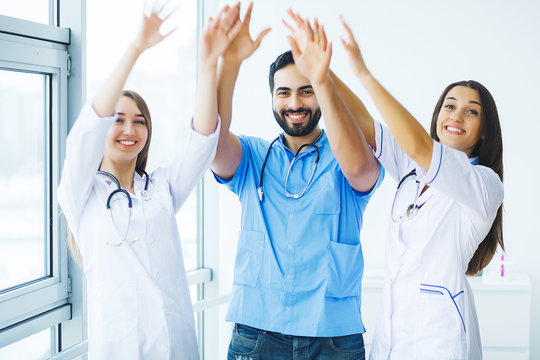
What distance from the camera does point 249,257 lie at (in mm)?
1813

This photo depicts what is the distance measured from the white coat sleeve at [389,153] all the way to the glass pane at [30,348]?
1807 millimetres

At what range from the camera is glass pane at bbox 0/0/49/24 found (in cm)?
222

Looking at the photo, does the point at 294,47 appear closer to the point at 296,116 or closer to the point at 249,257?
the point at 296,116

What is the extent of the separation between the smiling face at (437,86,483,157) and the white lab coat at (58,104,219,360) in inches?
28.4

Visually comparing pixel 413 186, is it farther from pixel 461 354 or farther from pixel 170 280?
pixel 170 280

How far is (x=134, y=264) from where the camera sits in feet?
4.79

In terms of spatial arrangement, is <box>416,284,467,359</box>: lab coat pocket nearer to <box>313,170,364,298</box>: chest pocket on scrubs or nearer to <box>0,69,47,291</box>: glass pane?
<box>313,170,364,298</box>: chest pocket on scrubs

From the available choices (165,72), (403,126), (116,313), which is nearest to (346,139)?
(403,126)

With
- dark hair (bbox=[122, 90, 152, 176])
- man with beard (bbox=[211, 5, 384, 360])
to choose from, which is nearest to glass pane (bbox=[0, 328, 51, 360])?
man with beard (bbox=[211, 5, 384, 360])

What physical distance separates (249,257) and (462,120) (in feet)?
2.66

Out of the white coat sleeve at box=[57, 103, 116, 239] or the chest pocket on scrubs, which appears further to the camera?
the chest pocket on scrubs

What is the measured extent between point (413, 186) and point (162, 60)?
2168 mm

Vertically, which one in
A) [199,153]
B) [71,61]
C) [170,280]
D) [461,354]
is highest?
[71,61]

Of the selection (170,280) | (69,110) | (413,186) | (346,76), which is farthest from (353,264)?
(346,76)
